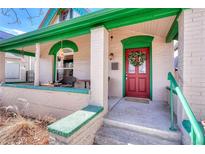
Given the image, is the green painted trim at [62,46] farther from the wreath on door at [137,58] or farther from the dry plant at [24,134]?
the dry plant at [24,134]

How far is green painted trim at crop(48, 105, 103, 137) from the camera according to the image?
1.76 metres

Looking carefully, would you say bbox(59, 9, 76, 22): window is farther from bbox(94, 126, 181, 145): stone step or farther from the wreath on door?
bbox(94, 126, 181, 145): stone step

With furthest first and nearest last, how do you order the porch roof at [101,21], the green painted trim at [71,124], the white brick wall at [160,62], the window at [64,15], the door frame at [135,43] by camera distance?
1. the window at [64,15]
2. the door frame at [135,43]
3. the white brick wall at [160,62]
4. the porch roof at [101,21]
5. the green painted trim at [71,124]

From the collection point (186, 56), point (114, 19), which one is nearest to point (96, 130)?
point (186, 56)

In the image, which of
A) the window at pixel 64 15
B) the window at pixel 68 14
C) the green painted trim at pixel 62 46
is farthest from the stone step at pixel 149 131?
the window at pixel 64 15

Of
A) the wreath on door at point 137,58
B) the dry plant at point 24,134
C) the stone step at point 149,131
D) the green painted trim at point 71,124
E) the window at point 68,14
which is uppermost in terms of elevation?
the window at point 68,14

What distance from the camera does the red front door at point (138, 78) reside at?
4.49 m

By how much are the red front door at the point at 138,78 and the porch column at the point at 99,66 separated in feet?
6.90

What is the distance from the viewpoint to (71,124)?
1.95 metres

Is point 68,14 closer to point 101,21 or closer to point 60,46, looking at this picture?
point 60,46

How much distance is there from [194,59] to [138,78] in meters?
2.64

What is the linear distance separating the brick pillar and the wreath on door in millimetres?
2418

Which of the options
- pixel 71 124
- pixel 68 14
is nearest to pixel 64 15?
pixel 68 14
